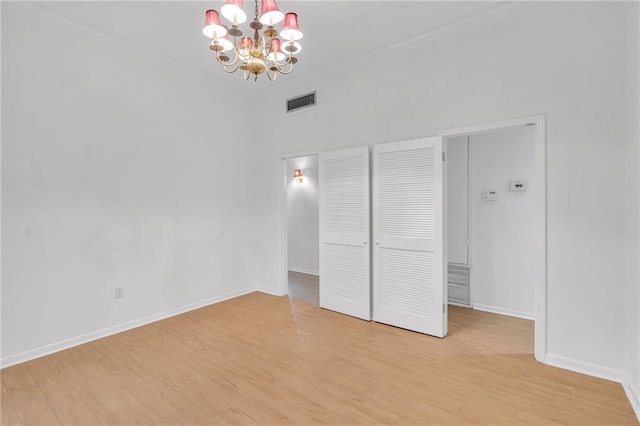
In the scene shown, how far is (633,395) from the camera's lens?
2.21 m

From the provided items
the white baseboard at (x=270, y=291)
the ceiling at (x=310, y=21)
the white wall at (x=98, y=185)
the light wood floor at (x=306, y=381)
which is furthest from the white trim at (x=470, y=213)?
the white wall at (x=98, y=185)

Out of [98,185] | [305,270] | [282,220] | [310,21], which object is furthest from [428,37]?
[305,270]

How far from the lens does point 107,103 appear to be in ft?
11.4

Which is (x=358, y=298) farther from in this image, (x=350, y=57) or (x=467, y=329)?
(x=350, y=57)

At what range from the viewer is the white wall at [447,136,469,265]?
4277 mm

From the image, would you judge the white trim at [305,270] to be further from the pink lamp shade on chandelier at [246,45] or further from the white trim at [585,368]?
the pink lamp shade on chandelier at [246,45]

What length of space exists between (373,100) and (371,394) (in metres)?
3.23

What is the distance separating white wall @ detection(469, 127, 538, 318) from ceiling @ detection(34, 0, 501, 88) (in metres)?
1.70

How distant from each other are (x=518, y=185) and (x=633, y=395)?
7.81 feet

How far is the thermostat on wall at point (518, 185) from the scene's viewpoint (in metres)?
3.86

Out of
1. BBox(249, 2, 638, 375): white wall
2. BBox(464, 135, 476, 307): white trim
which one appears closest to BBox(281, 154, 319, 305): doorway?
BBox(464, 135, 476, 307): white trim

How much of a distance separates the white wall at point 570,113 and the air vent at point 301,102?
1600 millimetres

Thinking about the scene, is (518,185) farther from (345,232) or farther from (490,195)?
(345,232)

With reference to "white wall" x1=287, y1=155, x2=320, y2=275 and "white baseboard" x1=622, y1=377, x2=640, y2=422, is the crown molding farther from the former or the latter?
"white baseboard" x1=622, y1=377, x2=640, y2=422
